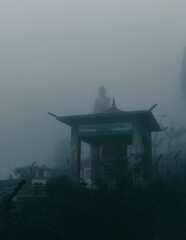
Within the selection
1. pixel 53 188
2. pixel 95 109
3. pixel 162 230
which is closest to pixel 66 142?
pixel 95 109

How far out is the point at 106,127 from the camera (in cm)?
2552

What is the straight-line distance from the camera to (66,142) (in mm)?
80750

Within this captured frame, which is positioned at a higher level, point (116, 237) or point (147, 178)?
point (147, 178)

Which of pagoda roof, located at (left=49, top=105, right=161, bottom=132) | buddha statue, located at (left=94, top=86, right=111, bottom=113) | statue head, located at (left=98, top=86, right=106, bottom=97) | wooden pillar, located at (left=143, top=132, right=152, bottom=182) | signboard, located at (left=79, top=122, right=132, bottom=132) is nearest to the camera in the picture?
pagoda roof, located at (left=49, top=105, right=161, bottom=132)

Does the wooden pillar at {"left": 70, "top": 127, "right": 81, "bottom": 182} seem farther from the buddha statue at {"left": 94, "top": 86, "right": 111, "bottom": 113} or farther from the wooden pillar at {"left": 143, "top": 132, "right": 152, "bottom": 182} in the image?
the buddha statue at {"left": 94, "top": 86, "right": 111, "bottom": 113}

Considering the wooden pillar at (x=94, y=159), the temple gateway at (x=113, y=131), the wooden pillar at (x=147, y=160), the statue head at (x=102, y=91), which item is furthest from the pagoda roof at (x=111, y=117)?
the statue head at (x=102, y=91)

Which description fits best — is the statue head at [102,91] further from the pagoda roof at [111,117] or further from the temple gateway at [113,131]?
the pagoda roof at [111,117]

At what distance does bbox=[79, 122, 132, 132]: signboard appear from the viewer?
82.2ft

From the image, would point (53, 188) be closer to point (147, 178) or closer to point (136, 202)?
point (136, 202)

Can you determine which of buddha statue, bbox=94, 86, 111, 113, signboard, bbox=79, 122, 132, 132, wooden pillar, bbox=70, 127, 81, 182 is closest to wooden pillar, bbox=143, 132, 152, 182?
signboard, bbox=79, 122, 132, 132

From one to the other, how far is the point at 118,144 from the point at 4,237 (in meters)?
18.9

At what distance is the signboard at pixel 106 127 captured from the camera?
82.2 ft

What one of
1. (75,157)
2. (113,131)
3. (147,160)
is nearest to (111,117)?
(113,131)

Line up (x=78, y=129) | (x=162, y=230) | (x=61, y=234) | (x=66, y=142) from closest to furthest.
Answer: (x=61, y=234), (x=162, y=230), (x=78, y=129), (x=66, y=142)
